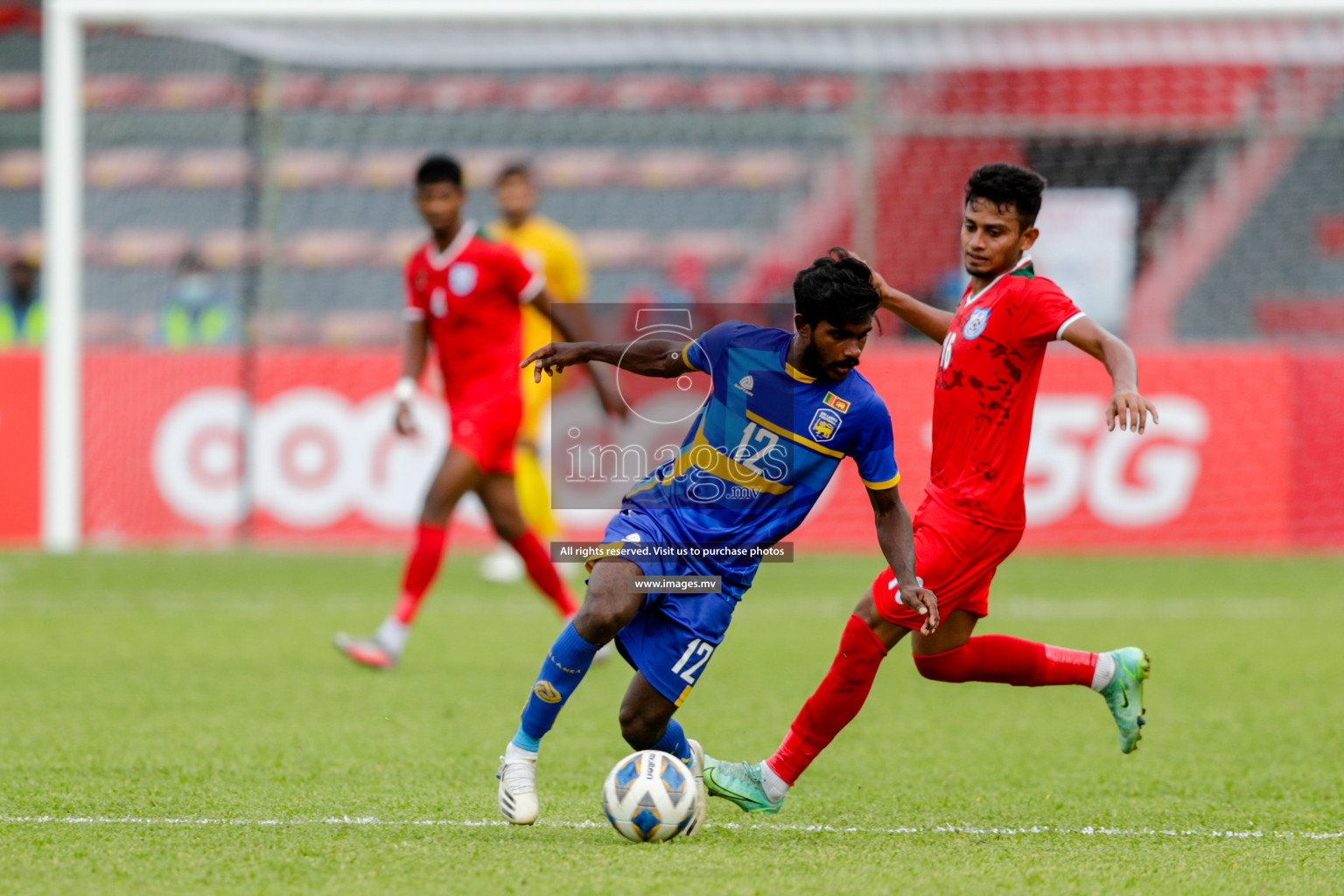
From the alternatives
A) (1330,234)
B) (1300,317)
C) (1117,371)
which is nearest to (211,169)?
(1300,317)

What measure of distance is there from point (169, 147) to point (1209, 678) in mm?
9763

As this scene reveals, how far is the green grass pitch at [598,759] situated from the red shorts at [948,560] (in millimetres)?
584

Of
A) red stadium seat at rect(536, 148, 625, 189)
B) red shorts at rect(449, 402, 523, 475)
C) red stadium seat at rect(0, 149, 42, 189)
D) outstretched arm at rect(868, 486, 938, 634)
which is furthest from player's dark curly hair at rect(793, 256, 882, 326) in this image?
red stadium seat at rect(0, 149, 42, 189)

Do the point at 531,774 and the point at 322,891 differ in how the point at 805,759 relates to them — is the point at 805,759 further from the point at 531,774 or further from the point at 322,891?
the point at 322,891

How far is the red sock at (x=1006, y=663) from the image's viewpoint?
4680mm

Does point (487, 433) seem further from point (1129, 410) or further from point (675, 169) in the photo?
point (675, 169)

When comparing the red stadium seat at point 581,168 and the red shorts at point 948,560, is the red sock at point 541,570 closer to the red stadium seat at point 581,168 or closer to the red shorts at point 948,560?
the red shorts at point 948,560

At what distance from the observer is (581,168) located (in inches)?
586

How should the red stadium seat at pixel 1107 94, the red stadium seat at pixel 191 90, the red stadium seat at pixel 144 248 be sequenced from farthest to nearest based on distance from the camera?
the red stadium seat at pixel 1107 94 < the red stadium seat at pixel 191 90 < the red stadium seat at pixel 144 248

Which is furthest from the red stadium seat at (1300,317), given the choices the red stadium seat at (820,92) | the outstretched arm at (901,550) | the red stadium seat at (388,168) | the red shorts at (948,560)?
the outstretched arm at (901,550)

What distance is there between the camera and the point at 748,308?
36.2 feet

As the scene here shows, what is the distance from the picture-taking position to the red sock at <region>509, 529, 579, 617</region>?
24.3ft

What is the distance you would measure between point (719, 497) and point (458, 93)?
1040 centimetres

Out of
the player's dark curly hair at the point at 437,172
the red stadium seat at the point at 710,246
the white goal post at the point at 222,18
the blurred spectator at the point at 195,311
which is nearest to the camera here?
the player's dark curly hair at the point at 437,172
